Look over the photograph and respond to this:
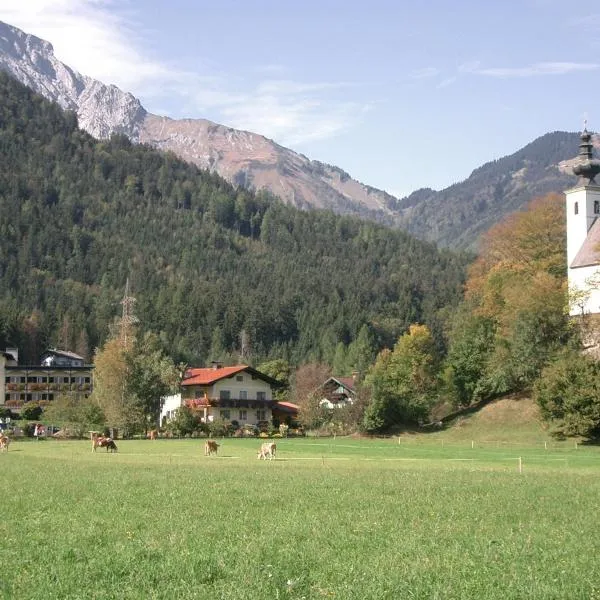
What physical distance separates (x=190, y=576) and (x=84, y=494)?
11.6 metres

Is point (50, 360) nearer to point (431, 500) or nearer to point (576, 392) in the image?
point (576, 392)

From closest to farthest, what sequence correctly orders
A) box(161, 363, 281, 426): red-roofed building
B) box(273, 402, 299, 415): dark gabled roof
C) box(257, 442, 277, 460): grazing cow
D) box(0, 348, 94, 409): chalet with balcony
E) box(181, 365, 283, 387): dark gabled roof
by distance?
box(257, 442, 277, 460): grazing cow, box(161, 363, 281, 426): red-roofed building, box(181, 365, 283, 387): dark gabled roof, box(273, 402, 299, 415): dark gabled roof, box(0, 348, 94, 409): chalet with balcony

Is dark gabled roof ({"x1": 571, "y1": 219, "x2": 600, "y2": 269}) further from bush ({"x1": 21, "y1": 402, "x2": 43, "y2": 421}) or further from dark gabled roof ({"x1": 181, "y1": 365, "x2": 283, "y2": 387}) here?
bush ({"x1": 21, "y1": 402, "x2": 43, "y2": 421})

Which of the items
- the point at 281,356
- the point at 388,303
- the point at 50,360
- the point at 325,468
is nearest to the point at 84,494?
the point at 325,468

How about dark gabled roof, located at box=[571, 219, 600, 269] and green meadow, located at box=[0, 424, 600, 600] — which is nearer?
green meadow, located at box=[0, 424, 600, 600]

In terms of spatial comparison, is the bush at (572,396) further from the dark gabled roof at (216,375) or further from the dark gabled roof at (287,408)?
the dark gabled roof at (287,408)

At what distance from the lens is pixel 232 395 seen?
99250 mm

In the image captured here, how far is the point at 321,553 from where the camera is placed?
15656mm

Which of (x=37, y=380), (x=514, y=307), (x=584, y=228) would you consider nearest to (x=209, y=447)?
(x=514, y=307)

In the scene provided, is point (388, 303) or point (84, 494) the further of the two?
point (388, 303)

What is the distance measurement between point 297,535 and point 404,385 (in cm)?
6513

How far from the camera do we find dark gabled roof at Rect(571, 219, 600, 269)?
8044 centimetres

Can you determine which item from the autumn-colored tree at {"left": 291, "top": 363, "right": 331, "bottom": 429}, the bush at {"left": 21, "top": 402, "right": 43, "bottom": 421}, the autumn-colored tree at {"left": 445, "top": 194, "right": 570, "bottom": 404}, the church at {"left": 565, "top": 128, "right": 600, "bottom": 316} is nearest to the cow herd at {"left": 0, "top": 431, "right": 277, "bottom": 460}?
the autumn-colored tree at {"left": 445, "top": 194, "right": 570, "bottom": 404}

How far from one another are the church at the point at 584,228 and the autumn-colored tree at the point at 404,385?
1455cm
